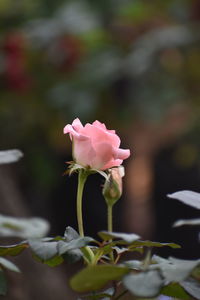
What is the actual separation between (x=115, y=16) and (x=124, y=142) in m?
0.61

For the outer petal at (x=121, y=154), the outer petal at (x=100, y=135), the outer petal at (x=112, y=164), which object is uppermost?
the outer petal at (x=100, y=135)

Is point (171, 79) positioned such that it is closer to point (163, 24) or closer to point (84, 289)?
point (163, 24)

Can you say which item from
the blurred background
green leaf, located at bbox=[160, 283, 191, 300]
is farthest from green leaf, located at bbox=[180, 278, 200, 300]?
the blurred background

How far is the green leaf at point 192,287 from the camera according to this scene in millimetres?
512

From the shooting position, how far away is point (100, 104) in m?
2.19

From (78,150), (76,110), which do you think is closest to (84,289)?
(78,150)

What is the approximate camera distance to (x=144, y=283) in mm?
461

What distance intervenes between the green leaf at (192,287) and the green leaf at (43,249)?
3.9 inches

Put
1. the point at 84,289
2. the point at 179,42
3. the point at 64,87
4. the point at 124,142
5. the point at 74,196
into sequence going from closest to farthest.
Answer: the point at 84,289
the point at 179,42
the point at 64,87
the point at 124,142
the point at 74,196

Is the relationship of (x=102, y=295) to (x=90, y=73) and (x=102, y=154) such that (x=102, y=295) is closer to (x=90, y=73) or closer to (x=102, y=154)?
(x=102, y=154)

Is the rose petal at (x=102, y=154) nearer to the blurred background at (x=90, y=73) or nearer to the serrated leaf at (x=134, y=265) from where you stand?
the serrated leaf at (x=134, y=265)

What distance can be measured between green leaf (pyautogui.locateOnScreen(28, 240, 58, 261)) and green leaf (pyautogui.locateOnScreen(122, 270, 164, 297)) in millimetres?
63

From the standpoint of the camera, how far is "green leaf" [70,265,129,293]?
18.4 inches

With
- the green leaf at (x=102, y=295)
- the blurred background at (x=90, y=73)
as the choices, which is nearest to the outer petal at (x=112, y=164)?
the green leaf at (x=102, y=295)
